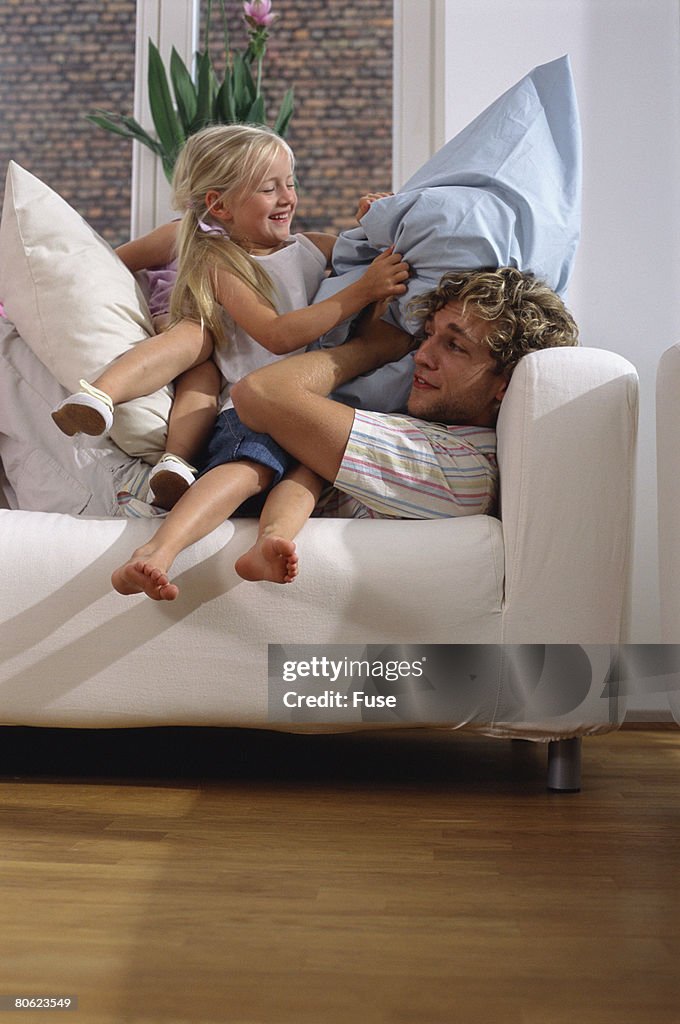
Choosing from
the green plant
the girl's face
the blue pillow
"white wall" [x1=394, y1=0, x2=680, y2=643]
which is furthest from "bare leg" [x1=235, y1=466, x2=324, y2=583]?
the green plant

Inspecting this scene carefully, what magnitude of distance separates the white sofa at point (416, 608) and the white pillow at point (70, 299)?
29cm

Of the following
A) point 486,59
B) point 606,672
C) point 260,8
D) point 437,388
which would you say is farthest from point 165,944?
point 260,8

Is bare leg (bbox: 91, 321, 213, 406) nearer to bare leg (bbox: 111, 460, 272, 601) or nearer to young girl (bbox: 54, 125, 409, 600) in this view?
young girl (bbox: 54, 125, 409, 600)

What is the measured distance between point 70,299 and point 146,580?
59cm

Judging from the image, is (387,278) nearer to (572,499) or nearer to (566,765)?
(572,499)

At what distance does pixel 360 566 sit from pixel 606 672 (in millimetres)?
322

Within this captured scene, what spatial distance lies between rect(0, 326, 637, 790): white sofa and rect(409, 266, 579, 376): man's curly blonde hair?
4.8 inches

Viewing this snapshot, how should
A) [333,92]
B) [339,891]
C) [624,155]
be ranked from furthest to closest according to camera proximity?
1. [333,92]
2. [624,155]
3. [339,891]

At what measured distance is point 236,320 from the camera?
1586mm

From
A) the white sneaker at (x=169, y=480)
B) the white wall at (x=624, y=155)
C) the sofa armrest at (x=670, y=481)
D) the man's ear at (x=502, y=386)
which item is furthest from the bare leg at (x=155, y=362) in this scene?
the white wall at (x=624, y=155)

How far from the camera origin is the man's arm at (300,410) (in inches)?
52.3

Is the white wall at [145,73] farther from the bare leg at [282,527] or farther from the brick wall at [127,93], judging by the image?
the bare leg at [282,527]

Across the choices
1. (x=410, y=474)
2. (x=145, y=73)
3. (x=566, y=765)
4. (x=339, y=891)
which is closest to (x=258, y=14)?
(x=145, y=73)

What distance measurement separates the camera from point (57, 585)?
4.17 ft
